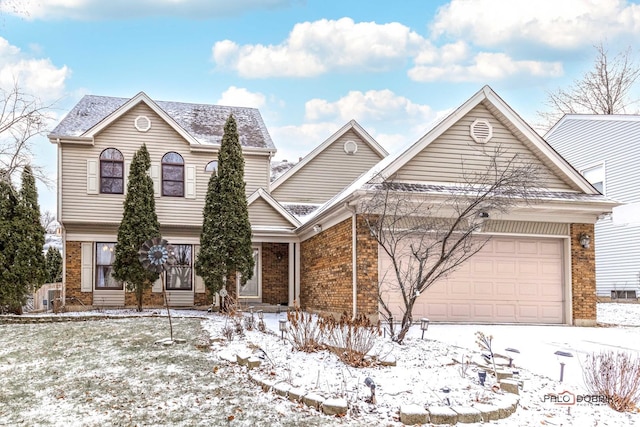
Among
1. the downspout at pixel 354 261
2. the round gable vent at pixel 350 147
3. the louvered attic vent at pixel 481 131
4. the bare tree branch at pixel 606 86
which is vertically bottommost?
the downspout at pixel 354 261

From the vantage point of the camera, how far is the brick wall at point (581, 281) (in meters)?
13.9

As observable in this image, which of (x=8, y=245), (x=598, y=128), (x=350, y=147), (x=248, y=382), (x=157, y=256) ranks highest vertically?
(x=598, y=128)

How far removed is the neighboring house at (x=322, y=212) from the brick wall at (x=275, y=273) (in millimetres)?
35

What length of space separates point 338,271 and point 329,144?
26.7 ft

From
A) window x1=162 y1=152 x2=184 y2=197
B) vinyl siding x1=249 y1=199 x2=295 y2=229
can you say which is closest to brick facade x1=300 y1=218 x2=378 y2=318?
vinyl siding x1=249 y1=199 x2=295 y2=229

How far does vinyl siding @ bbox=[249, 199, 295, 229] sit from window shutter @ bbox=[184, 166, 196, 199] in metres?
2.57

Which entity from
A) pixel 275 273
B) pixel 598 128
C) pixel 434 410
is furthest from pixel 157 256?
pixel 598 128

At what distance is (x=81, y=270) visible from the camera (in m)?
18.1

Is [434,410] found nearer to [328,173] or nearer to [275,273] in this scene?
[275,273]

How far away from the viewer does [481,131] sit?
1384 cm

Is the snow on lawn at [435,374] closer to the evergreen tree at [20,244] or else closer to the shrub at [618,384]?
the shrub at [618,384]

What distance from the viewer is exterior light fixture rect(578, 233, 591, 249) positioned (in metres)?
13.9

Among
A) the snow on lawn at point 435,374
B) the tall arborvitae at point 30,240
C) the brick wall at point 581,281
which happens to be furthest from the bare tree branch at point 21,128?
the brick wall at point 581,281

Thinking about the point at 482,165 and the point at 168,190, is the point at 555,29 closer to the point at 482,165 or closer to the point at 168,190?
the point at 482,165
